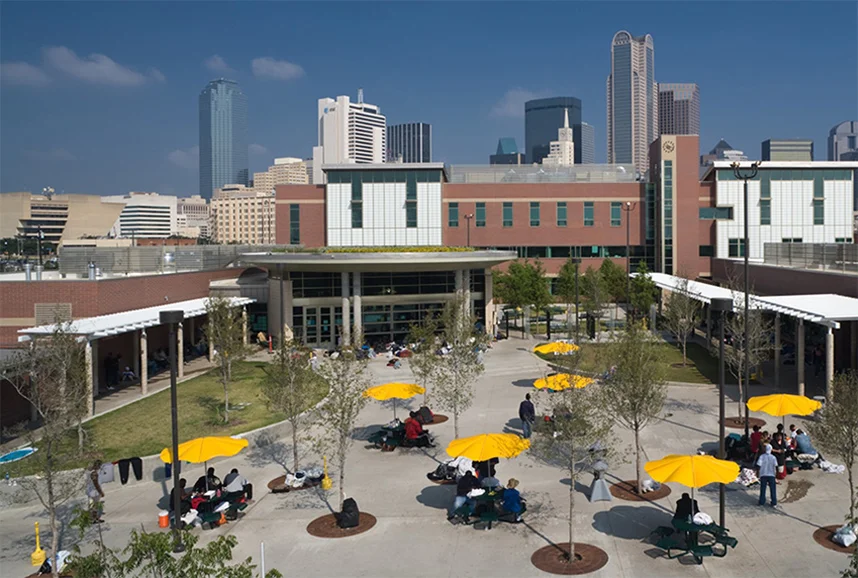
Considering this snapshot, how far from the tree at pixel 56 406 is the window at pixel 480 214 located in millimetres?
49990

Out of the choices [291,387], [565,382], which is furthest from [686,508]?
[291,387]

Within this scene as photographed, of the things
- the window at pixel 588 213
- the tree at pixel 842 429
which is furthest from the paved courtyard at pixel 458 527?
the window at pixel 588 213

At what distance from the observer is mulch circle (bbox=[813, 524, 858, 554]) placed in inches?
535

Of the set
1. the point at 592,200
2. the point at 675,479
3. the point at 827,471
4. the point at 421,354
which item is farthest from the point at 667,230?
the point at 675,479

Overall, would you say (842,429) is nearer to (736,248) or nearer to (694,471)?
(694,471)

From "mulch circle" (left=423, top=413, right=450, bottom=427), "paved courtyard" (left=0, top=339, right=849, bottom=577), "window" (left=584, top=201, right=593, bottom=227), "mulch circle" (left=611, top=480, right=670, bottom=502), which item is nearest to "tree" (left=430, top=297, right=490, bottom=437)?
"mulch circle" (left=423, top=413, right=450, bottom=427)

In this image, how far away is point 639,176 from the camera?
246ft

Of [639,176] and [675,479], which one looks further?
[639,176]

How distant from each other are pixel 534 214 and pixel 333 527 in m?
55.9

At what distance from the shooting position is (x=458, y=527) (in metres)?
15.6

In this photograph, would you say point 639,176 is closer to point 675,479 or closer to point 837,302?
point 837,302

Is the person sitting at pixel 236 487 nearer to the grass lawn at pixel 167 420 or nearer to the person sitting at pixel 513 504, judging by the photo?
the grass lawn at pixel 167 420

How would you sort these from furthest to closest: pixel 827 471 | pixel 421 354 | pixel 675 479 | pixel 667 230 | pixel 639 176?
1. pixel 639 176
2. pixel 667 230
3. pixel 421 354
4. pixel 827 471
5. pixel 675 479

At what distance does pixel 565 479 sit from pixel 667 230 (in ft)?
172
